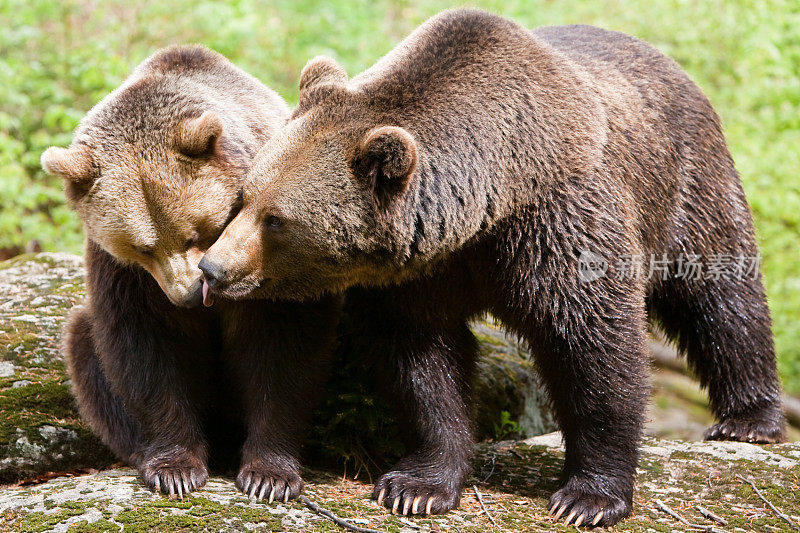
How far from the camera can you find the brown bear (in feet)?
14.9

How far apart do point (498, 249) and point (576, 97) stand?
0.99 m

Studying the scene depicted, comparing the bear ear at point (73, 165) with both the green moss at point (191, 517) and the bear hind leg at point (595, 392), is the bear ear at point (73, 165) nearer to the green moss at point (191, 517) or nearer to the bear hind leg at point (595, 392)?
the green moss at point (191, 517)

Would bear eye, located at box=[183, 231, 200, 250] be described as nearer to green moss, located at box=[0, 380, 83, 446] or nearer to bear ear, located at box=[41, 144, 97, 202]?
bear ear, located at box=[41, 144, 97, 202]

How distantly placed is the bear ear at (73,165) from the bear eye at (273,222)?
41.1 inches

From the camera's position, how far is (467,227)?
14.3ft

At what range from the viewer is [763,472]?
560 centimetres

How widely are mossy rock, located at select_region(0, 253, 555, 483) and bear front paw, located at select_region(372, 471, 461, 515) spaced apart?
54 cm

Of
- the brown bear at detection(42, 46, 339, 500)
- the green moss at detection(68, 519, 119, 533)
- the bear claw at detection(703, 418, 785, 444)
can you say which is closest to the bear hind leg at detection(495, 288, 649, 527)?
the brown bear at detection(42, 46, 339, 500)

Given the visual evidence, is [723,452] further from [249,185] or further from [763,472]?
[249,185]

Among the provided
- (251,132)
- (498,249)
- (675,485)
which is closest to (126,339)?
(251,132)

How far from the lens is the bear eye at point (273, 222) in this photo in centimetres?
430

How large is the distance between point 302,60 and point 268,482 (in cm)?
1158

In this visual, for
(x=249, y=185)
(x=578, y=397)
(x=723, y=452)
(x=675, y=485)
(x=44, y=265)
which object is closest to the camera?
(x=249, y=185)

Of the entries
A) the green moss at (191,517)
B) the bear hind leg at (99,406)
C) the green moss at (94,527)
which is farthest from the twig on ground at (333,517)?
the bear hind leg at (99,406)
